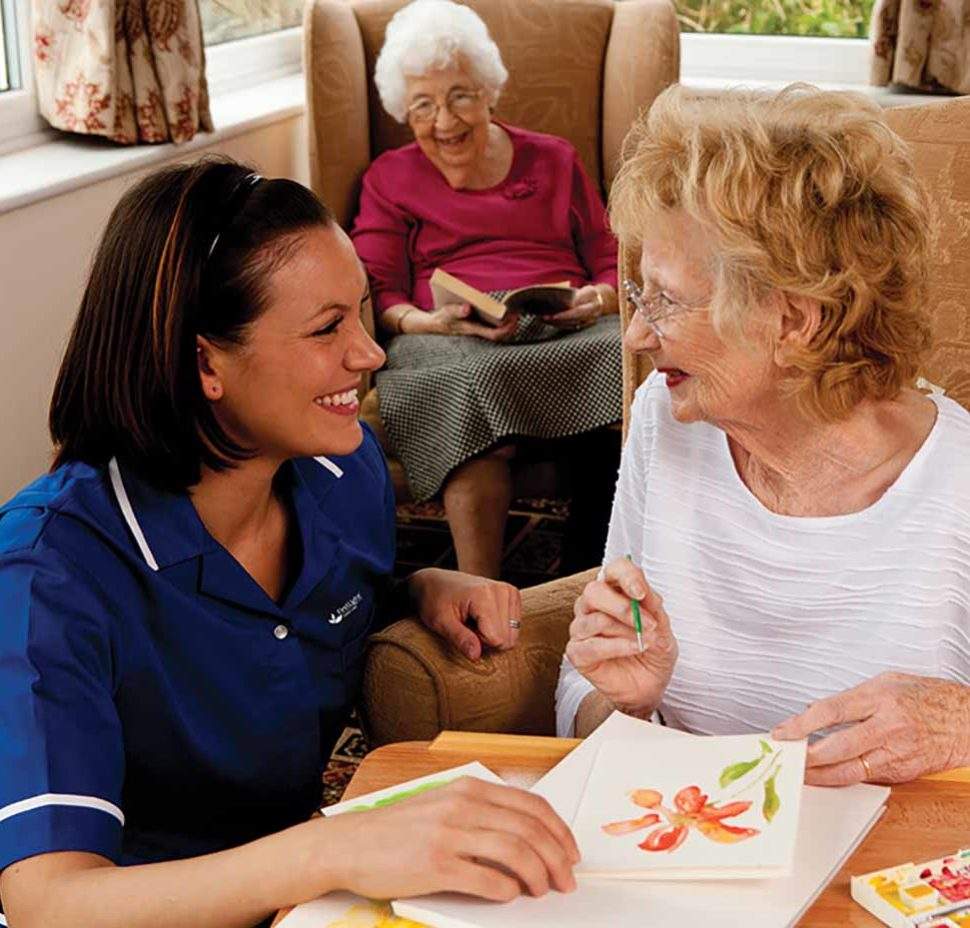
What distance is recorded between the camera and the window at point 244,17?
430 centimetres

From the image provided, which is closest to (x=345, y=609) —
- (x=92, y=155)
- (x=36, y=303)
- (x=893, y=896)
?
(x=893, y=896)

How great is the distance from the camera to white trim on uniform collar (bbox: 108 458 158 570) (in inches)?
57.0

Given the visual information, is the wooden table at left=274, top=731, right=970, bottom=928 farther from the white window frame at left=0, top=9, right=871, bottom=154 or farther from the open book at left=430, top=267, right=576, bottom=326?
the white window frame at left=0, top=9, right=871, bottom=154

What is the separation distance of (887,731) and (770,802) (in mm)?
162

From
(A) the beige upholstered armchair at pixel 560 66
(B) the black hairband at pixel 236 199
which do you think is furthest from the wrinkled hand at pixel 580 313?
(B) the black hairband at pixel 236 199

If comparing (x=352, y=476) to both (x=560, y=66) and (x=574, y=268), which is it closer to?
(x=574, y=268)

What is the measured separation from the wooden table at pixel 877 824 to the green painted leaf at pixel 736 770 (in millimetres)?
102

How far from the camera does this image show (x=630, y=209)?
5.22ft

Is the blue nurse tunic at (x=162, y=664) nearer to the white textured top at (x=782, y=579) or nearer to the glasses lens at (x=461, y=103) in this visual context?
the white textured top at (x=782, y=579)

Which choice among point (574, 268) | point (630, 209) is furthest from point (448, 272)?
point (630, 209)

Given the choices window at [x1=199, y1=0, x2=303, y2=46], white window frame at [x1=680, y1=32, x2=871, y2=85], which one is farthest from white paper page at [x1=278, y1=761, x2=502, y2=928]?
white window frame at [x1=680, y1=32, x2=871, y2=85]

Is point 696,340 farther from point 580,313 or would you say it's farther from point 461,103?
point 461,103

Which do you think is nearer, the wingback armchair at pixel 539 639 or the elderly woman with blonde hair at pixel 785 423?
the elderly woman with blonde hair at pixel 785 423

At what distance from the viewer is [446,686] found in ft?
5.59
